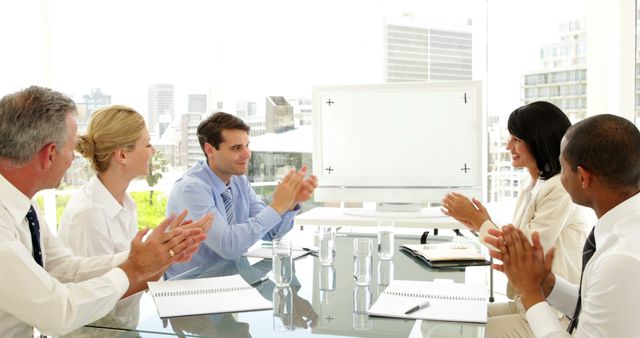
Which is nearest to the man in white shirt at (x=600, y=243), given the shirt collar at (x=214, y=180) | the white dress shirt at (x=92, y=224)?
the white dress shirt at (x=92, y=224)

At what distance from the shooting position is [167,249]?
171cm

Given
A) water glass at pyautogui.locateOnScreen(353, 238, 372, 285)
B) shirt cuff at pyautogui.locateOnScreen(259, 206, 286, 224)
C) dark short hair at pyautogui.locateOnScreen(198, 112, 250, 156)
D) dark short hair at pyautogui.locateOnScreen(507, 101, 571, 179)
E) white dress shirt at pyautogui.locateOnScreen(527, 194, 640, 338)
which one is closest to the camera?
white dress shirt at pyautogui.locateOnScreen(527, 194, 640, 338)

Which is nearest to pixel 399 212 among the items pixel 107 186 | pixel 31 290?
pixel 107 186

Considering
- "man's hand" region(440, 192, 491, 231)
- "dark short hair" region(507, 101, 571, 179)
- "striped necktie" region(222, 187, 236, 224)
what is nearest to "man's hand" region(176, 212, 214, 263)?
"striped necktie" region(222, 187, 236, 224)

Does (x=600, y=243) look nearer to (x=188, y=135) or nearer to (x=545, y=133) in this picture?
(x=545, y=133)

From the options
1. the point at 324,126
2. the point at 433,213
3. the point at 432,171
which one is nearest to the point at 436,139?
the point at 432,171

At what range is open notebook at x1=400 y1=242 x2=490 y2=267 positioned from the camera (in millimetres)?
2207

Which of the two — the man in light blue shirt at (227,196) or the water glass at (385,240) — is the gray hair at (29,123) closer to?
the man in light blue shirt at (227,196)

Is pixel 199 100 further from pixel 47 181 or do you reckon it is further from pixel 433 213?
pixel 47 181

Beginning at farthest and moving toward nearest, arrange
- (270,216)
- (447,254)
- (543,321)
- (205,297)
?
1. (270,216)
2. (447,254)
3. (205,297)
4. (543,321)

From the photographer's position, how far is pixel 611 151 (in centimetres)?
139

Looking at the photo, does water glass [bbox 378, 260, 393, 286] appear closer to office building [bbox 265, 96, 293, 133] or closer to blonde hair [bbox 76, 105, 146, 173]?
blonde hair [bbox 76, 105, 146, 173]

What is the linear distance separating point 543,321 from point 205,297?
35.6 inches

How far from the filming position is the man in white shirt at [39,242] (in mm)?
1347
